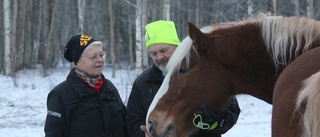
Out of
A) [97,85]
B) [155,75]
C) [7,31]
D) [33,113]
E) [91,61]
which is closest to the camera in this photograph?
[155,75]

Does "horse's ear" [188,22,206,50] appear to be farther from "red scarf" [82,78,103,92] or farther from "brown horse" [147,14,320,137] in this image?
"red scarf" [82,78,103,92]

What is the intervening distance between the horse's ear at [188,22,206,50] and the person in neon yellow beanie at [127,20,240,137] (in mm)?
640

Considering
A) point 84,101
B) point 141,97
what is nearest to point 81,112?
point 84,101

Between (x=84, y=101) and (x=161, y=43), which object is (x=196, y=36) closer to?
(x=161, y=43)

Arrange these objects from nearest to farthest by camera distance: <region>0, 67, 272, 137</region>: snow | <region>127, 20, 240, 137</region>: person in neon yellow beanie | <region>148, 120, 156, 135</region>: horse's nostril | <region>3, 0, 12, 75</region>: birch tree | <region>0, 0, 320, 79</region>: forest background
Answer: <region>148, 120, 156, 135</region>: horse's nostril → <region>127, 20, 240, 137</region>: person in neon yellow beanie → <region>0, 67, 272, 137</region>: snow → <region>3, 0, 12, 75</region>: birch tree → <region>0, 0, 320, 79</region>: forest background

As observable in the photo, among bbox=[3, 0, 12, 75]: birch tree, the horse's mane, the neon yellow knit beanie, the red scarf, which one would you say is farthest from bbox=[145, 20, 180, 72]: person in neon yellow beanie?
bbox=[3, 0, 12, 75]: birch tree

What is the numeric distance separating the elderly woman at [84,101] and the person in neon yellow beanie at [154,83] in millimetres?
288

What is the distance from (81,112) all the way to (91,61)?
38 centimetres

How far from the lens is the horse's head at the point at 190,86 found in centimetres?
245

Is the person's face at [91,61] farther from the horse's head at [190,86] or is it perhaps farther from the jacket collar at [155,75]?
the horse's head at [190,86]

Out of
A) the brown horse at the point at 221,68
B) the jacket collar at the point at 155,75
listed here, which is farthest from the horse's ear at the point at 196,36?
the jacket collar at the point at 155,75

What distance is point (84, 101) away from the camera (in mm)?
3539

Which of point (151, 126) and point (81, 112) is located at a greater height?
point (151, 126)

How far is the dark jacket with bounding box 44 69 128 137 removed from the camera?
3.46 meters
